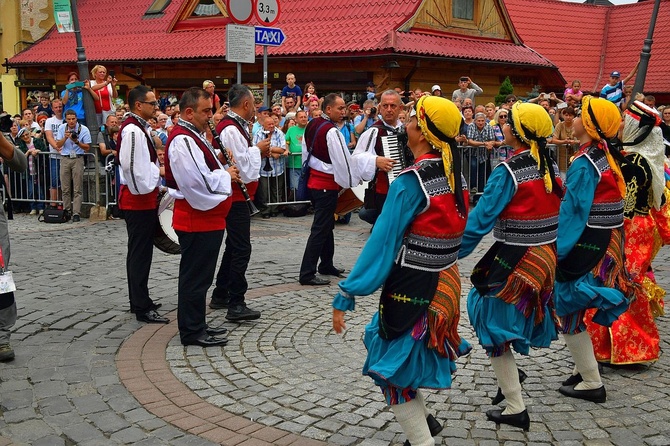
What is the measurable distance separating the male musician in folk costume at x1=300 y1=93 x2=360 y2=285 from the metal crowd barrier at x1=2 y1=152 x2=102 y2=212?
589cm

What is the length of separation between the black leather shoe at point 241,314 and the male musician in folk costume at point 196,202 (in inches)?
21.2

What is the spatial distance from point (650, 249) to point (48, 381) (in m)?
4.41

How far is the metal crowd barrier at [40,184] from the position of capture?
1299cm

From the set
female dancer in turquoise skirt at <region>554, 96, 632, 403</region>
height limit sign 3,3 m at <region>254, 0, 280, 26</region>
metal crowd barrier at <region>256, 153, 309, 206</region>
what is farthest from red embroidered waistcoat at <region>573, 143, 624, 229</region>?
metal crowd barrier at <region>256, 153, 309, 206</region>

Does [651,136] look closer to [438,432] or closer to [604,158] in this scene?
[604,158]

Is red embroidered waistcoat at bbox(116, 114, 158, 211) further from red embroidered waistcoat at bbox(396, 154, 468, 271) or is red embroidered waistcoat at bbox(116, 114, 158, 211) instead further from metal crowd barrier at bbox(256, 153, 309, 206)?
metal crowd barrier at bbox(256, 153, 309, 206)

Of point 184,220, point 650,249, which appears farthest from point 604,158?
point 184,220

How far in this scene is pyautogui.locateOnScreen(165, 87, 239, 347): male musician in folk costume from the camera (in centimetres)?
578

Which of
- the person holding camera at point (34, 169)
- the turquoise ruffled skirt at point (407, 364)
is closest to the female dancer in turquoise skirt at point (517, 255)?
the turquoise ruffled skirt at point (407, 364)

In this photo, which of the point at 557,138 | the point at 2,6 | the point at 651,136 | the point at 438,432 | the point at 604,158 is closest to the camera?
the point at 438,432

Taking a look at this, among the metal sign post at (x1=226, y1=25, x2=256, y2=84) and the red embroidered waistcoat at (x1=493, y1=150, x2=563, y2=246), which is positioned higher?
the metal sign post at (x1=226, y1=25, x2=256, y2=84)

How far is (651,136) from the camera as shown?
570 centimetres

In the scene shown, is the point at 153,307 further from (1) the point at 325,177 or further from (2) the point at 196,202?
(1) the point at 325,177

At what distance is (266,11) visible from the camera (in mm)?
10711
